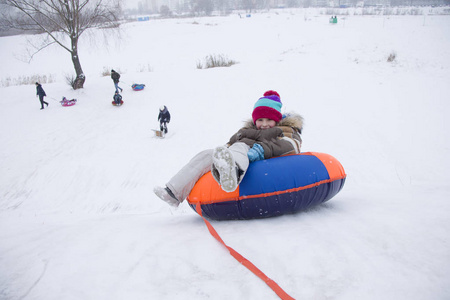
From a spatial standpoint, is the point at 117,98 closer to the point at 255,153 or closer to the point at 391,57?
the point at 255,153

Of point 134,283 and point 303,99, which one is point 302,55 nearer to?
point 303,99

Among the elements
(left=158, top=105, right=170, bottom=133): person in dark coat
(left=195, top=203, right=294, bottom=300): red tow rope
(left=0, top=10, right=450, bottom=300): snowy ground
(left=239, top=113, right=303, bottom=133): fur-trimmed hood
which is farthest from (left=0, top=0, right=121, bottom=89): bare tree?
(left=195, top=203, right=294, bottom=300): red tow rope

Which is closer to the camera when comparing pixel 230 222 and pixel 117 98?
pixel 230 222

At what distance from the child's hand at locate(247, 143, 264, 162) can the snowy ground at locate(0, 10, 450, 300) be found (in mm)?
608

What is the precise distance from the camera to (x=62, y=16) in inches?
450

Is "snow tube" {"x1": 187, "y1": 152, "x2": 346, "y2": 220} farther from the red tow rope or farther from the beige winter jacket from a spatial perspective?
the red tow rope

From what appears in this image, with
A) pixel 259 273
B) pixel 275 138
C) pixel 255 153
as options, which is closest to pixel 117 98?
pixel 275 138

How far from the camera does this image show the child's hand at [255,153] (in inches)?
93.7

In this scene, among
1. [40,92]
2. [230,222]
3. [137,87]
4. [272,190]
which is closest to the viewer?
[272,190]

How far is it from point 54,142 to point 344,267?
922 centimetres

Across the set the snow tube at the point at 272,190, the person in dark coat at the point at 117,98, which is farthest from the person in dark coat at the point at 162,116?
the snow tube at the point at 272,190

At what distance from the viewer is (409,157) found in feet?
17.7

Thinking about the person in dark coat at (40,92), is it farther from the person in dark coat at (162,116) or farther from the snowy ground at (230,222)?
the person in dark coat at (162,116)

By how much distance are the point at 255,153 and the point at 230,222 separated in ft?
2.32
